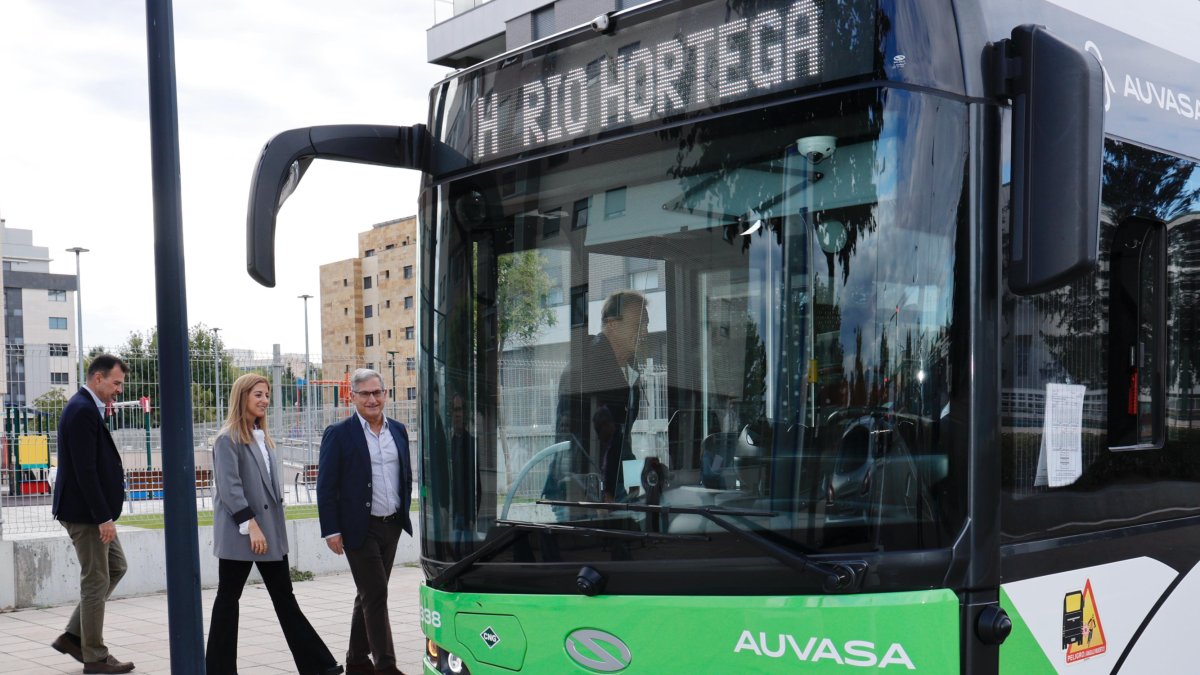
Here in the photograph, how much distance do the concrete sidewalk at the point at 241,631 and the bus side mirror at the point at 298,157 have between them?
485 cm

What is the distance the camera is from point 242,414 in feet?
23.8

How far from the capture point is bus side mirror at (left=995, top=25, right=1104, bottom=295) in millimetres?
2740

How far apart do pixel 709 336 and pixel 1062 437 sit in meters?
0.99

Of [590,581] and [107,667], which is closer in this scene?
[590,581]

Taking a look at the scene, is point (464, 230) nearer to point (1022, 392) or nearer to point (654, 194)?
point (654, 194)

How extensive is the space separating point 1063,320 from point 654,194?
1.17 m

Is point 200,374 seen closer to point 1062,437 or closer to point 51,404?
point 51,404

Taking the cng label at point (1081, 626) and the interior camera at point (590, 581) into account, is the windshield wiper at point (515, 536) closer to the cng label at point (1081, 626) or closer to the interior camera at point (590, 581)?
the interior camera at point (590, 581)

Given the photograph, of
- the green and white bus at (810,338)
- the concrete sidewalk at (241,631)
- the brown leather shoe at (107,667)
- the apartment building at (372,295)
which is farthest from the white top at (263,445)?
the apartment building at (372,295)

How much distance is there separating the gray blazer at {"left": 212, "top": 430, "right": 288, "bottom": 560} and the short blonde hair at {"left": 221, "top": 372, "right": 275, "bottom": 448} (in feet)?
0.15

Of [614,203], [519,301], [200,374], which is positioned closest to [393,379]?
[200,374]

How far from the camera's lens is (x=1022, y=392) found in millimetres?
3105

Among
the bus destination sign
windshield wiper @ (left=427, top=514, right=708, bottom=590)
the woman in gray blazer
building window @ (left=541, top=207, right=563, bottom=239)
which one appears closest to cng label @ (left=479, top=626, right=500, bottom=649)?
windshield wiper @ (left=427, top=514, right=708, bottom=590)

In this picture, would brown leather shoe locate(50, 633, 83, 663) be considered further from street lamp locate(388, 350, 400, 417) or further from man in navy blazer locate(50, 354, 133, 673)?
street lamp locate(388, 350, 400, 417)
